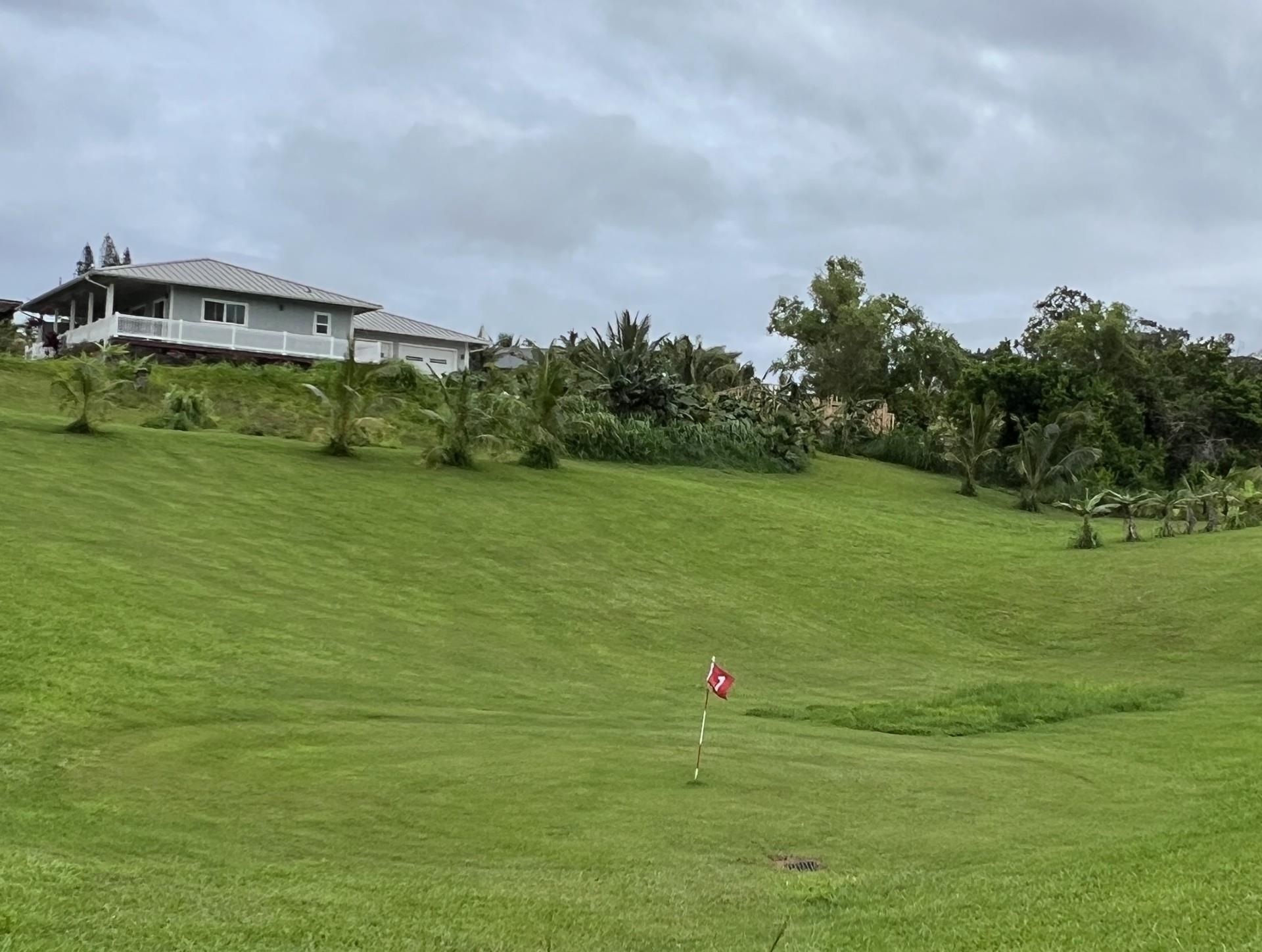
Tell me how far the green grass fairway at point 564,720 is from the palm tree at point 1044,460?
35.1 ft

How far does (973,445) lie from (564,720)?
32.4 meters

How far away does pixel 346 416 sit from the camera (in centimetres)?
3097

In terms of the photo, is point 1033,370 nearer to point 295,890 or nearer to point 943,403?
point 943,403

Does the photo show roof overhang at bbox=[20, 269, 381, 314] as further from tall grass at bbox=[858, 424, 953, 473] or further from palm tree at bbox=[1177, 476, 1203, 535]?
palm tree at bbox=[1177, 476, 1203, 535]

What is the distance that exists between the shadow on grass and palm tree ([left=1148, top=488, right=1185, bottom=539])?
→ 51.0 ft

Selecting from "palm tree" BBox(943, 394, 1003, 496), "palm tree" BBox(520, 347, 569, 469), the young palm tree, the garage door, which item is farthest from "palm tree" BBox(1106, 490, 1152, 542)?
the garage door

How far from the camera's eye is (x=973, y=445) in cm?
4544

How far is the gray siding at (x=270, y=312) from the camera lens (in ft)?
159

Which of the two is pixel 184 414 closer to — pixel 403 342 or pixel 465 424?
pixel 465 424

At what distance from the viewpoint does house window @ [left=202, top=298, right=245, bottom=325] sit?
49031 mm

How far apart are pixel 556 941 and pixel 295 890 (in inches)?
67.3

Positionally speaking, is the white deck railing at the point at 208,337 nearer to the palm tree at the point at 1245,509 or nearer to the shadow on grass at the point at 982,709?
the palm tree at the point at 1245,509

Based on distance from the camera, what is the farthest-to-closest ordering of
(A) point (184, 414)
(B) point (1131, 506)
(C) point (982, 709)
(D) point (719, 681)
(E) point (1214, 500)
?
(E) point (1214, 500)
(B) point (1131, 506)
(A) point (184, 414)
(C) point (982, 709)
(D) point (719, 681)

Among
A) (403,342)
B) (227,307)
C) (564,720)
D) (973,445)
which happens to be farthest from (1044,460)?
(564,720)
